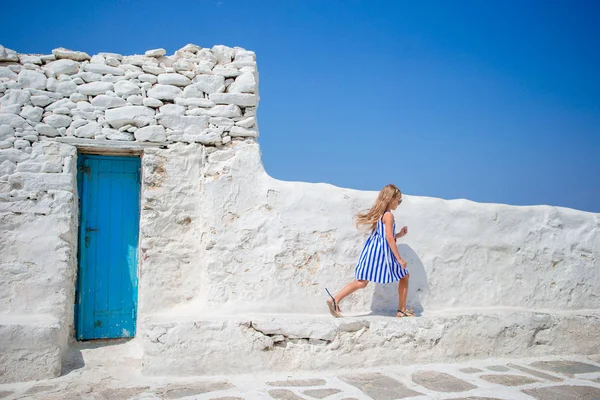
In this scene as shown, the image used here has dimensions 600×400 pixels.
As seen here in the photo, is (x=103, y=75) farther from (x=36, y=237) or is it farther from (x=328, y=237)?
(x=328, y=237)

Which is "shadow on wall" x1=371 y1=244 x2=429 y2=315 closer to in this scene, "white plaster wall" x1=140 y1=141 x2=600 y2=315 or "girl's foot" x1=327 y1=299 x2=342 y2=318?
"white plaster wall" x1=140 y1=141 x2=600 y2=315

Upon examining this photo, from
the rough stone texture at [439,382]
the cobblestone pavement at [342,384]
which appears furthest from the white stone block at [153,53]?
the rough stone texture at [439,382]

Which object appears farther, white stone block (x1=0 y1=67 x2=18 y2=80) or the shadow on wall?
the shadow on wall

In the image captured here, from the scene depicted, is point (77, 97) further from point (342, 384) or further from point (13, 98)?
point (342, 384)

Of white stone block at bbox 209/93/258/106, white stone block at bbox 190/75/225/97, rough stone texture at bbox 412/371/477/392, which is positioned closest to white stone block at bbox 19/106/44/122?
white stone block at bbox 190/75/225/97

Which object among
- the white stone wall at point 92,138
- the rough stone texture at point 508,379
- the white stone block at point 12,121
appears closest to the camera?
the rough stone texture at point 508,379

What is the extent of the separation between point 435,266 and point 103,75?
11.9ft

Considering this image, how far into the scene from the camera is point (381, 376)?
152 inches

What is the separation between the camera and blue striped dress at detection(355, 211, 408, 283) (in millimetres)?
4191

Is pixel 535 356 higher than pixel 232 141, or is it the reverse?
pixel 232 141

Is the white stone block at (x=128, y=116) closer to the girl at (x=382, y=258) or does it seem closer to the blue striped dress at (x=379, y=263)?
the girl at (x=382, y=258)

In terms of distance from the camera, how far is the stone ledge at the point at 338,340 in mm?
3783

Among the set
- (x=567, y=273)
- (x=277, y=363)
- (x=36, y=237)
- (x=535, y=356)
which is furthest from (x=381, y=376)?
(x=36, y=237)

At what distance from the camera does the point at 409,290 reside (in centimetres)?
463
